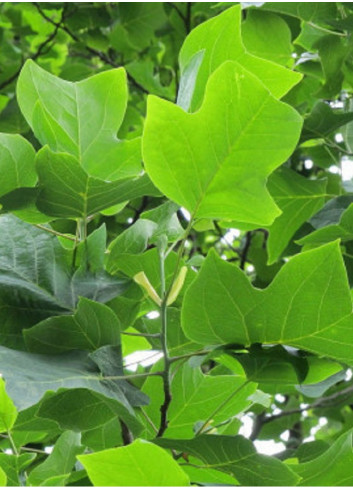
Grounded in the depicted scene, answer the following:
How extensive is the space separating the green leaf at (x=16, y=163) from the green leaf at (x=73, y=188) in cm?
3

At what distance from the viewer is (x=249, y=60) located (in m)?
0.72

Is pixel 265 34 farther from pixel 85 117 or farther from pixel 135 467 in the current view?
pixel 135 467

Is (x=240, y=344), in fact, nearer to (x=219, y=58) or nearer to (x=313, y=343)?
(x=313, y=343)

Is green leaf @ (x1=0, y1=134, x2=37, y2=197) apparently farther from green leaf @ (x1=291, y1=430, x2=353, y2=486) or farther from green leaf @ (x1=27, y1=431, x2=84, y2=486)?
green leaf @ (x1=291, y1=430, x2=353, y2=486)

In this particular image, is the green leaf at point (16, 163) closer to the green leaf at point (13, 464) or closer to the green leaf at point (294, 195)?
the green leaf at point (13, 464)

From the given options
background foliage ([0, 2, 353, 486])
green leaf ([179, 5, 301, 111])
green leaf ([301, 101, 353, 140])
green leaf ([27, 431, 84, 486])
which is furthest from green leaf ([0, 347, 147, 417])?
green leaf ([301, 101, 353, 140])

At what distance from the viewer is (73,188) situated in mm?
723

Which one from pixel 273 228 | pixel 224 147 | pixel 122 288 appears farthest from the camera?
pixel 273 228

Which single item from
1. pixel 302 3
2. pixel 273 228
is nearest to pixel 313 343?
pixel 273 228

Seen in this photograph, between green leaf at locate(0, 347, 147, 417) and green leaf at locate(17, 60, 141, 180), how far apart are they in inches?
7.7

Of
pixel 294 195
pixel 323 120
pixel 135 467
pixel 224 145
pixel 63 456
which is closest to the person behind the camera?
pixel 135 467

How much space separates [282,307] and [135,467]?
0.19 m

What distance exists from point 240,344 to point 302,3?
2.54ft

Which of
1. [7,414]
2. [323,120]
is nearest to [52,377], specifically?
[7,414]
